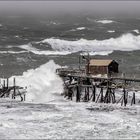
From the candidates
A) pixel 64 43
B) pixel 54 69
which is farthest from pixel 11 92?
pixel 64 43

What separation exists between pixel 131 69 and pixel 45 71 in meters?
19.1

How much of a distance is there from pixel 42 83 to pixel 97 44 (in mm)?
50150

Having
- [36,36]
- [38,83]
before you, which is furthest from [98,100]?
[36,36]

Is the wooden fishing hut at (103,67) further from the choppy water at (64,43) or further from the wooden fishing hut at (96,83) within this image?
the choppy water at (64,43)

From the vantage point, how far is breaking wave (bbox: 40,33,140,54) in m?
124

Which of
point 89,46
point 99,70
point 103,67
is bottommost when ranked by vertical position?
point 99,70

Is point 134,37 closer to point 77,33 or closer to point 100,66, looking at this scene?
point 77,33

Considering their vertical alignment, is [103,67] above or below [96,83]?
above

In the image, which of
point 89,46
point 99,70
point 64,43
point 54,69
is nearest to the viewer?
point 99,70

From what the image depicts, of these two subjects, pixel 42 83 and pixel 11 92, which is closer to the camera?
pixel 11 92

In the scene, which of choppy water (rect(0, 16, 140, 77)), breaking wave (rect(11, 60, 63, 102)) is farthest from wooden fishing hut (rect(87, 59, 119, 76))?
choppy water (rect(0, 16, 140, 77))

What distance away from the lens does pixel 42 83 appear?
80.9 m

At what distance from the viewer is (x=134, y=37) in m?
137

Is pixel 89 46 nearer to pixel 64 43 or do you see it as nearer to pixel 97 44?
pixel 97 44
